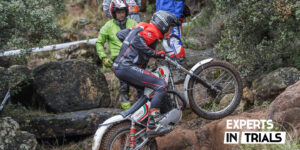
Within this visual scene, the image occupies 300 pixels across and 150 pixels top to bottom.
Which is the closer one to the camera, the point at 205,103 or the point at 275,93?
the point at 205,103

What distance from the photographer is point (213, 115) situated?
6.43 meters

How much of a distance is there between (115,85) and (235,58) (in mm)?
2908

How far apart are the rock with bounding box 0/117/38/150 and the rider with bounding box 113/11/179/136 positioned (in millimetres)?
2285

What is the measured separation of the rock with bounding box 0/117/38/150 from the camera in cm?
704

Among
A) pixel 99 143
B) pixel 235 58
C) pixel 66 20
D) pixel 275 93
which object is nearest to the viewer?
pixel 99 143

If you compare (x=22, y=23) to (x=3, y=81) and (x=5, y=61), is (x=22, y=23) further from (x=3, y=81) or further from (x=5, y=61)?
(x=5, y=61)

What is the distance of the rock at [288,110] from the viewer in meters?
5.31

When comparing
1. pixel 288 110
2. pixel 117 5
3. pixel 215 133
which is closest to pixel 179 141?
pixel 215 133

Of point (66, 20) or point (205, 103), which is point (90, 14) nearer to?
point (66, 20)

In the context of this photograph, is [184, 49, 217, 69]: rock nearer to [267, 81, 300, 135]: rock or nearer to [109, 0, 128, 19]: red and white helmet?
[109, 0, 128, 19]: red and white helmet

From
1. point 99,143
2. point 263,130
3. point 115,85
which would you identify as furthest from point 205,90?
point 115,85

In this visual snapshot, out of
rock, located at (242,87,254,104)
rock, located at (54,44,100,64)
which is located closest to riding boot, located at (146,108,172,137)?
rock, located at (242,87,254,104)

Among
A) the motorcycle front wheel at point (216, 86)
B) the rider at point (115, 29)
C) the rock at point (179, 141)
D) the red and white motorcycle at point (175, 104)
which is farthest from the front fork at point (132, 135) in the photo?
the rider at point (115, 29)

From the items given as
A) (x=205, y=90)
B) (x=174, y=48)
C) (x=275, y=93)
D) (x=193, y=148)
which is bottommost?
(x=193, y=148)
